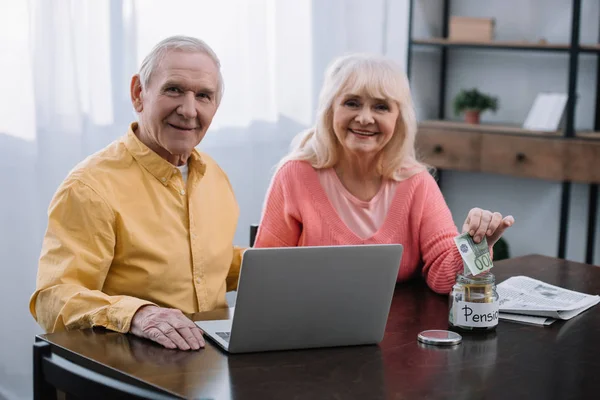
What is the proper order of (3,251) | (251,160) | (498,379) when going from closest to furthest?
(498,379) → (3,251) → (251,160)

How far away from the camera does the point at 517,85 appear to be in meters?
4.54

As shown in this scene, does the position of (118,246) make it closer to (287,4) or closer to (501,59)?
(287,4)

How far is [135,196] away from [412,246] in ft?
2.61

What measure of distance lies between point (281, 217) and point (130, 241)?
2.03 feet

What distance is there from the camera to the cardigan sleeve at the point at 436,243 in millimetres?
2088

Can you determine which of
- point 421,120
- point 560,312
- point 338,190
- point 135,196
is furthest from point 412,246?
point 421,120

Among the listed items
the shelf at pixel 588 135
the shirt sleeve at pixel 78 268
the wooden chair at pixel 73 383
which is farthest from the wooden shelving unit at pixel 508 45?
the wooden chair at pixel 73 383

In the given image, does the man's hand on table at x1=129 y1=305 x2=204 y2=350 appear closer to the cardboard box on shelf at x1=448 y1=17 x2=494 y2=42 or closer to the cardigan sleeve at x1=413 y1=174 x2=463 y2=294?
the cardigan sleeve at x1=413 y1=174 x2=463 y2=294

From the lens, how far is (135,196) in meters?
1.83

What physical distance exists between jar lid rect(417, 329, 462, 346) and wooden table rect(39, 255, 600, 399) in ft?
0.06

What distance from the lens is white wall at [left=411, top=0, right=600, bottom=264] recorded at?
435 centimetres

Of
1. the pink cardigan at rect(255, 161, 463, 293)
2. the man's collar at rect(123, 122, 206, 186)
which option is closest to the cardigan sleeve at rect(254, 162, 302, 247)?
the pink cardigan at rect(255, 161, 463, 293)

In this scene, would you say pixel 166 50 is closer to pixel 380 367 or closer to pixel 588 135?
pixel 380 367

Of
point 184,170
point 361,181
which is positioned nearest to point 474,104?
point 361,181
